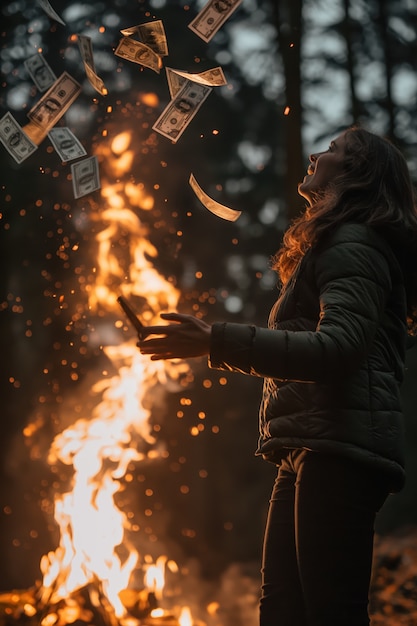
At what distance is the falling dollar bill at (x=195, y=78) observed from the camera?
3.18 meters

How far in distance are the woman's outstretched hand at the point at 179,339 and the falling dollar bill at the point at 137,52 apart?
189cm

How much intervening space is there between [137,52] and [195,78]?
312 mm

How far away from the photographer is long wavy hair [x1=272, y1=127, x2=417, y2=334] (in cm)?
191

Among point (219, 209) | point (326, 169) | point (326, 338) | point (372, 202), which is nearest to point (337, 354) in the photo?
point (326, 338)

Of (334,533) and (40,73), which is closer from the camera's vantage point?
(334,533)

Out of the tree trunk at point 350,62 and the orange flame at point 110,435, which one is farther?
the tree trunk at point 350,62

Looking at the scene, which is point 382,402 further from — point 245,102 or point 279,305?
point 245,102

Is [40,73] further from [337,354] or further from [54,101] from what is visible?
[337,354]

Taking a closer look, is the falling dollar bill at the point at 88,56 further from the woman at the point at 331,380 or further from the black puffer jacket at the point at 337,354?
the black puffer jacket at the point at 337,354

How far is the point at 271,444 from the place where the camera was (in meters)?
1.88

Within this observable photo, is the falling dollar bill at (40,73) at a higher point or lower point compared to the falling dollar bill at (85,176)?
higher

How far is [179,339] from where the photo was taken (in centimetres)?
175

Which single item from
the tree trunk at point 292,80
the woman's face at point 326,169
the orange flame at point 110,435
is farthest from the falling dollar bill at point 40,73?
the tree trunk at point 292,80

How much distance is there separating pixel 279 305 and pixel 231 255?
708cm
